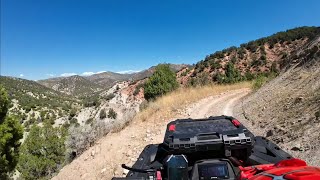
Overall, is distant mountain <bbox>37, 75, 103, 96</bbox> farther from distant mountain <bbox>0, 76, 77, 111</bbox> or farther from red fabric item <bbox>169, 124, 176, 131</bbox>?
red fabric item <bbox>169, 124, 176, 131</bbox>

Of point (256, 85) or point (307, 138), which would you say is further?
point (256, 85)

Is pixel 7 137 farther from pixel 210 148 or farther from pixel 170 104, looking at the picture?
pixel 210 148

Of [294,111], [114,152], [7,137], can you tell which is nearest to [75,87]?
[7,137]

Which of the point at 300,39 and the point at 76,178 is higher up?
the point at 300,39

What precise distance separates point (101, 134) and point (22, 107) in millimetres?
87820

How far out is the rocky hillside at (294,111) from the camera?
8331 mm

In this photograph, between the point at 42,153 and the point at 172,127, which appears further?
the point at 42,153

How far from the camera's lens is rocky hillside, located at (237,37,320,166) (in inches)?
328

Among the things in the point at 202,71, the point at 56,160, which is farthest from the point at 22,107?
the point at 56,160

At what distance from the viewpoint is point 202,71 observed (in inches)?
2495

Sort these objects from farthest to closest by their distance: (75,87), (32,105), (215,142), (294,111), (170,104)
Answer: (75,87), (32,105), (170,104), (294,111), (215,142)

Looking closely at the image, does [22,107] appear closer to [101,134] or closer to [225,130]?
[101,134]

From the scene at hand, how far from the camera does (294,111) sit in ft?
37.6

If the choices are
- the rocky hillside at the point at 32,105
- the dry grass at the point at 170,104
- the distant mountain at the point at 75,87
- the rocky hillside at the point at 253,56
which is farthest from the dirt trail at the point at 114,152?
the distant mountain at the point at 75,87
